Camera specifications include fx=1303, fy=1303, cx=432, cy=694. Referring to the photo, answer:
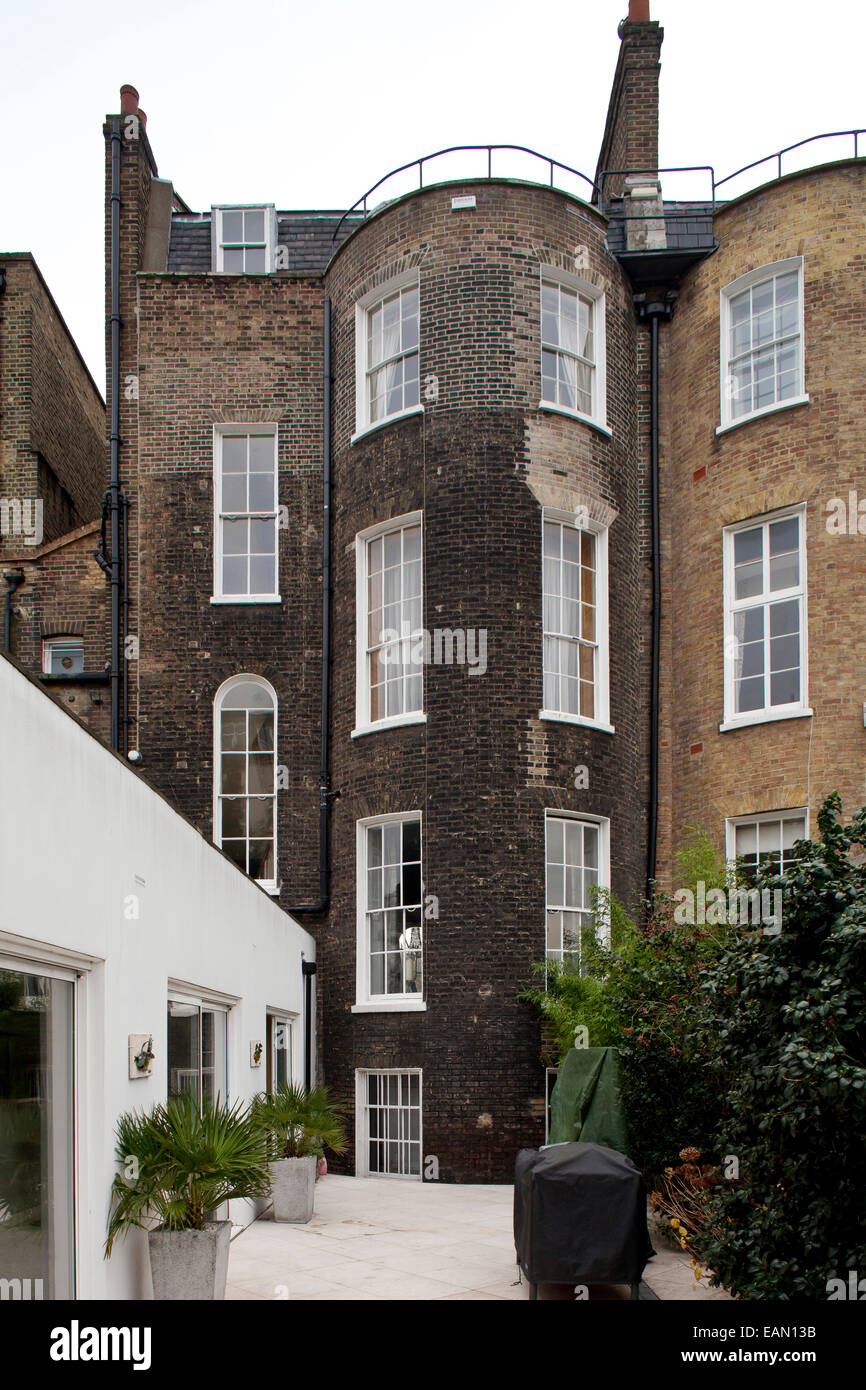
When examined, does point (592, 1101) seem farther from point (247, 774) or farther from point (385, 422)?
point (385, 422)

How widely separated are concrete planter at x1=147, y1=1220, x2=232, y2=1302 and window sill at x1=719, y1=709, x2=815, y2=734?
12.7 metres

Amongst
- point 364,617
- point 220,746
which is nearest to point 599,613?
point 364,617

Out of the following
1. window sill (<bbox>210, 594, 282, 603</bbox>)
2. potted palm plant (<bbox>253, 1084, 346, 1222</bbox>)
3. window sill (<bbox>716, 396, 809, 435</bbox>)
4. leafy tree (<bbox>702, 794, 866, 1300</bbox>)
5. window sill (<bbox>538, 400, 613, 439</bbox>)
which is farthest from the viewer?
window sill (<bbox>210, 594, 282, 603</bbox>)

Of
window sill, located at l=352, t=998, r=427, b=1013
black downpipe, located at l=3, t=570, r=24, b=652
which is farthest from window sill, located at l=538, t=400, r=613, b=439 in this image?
black downpipe, located at l=3, t=570, r=24, b=652

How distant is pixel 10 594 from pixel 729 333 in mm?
12696

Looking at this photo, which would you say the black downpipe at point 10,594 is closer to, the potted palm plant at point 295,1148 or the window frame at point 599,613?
the window frame at point 599,613

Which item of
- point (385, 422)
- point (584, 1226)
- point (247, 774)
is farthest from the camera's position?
point (247, 774)

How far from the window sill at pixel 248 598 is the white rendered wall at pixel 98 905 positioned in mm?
10170

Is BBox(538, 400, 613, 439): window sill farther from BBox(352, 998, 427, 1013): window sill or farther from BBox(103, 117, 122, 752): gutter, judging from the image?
BBox(352, 998, 427, 1013): window sill

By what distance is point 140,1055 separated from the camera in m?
8.25

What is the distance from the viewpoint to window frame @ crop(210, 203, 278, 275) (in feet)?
75.7

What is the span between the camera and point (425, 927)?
17.8 m
